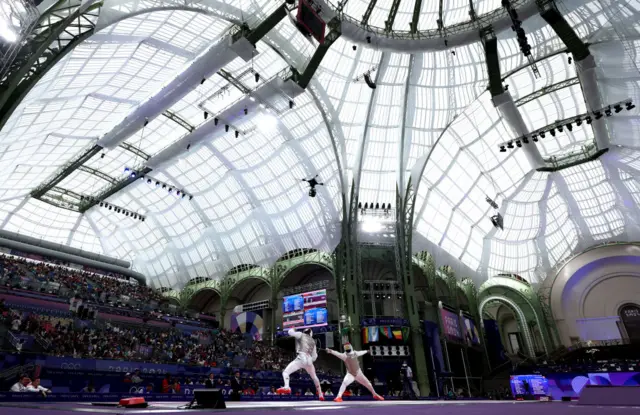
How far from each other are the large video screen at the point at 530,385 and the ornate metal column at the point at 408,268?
31.8 ft

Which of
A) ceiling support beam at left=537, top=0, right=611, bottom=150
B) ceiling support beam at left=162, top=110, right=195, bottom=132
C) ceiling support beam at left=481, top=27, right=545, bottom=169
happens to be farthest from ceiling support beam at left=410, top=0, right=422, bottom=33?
ceiling support beam at left=162, top=110, right=195, bottom=132

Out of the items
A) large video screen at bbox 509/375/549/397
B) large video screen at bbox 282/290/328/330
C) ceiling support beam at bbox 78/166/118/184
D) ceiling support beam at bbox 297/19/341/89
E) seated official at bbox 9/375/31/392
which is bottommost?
large video screen at bbox 509/375/549/397

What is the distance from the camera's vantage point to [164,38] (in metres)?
29.3

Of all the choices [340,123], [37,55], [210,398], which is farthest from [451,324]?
[37,55]

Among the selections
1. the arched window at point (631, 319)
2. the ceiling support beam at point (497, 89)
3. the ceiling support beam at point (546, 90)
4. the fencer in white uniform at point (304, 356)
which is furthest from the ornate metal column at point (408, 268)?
the fencer in white uniform at point (304, 356)

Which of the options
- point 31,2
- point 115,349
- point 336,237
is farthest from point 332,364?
point 31,2

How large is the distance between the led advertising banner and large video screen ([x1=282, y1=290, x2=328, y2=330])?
1293 centimetres

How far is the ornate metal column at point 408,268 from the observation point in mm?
37500

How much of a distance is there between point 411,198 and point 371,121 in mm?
9169

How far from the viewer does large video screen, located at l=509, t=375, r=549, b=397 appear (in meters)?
37.2

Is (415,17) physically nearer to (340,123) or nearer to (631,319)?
(340,123)

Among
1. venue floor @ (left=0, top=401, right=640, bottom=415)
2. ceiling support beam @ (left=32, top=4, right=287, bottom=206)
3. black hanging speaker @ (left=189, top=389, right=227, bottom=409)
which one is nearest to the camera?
venue floor @ (left=0, top=401, right=640, bottom=415)

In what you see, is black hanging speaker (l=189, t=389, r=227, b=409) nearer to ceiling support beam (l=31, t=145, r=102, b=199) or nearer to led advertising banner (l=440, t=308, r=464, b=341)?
led advertising banner (l=440, t=308, r=464, b=341)

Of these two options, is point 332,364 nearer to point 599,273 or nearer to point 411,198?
point 411,198
